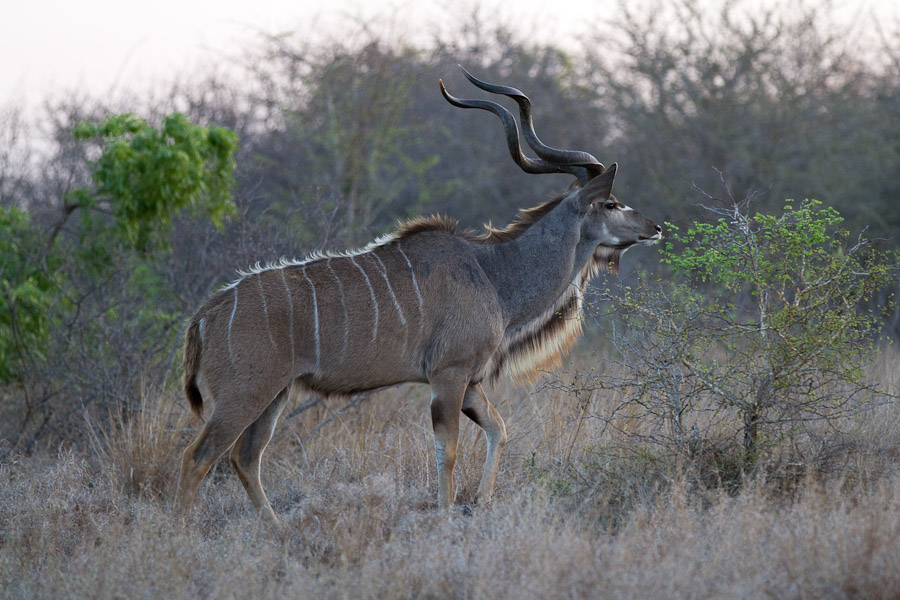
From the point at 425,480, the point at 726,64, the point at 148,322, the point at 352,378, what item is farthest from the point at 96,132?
the point at 726,64

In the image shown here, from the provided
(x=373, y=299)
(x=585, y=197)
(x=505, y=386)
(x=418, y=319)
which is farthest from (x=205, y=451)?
(x=505, y=386)

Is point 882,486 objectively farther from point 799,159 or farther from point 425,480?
point 799,159

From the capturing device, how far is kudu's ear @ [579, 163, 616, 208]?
198 inches

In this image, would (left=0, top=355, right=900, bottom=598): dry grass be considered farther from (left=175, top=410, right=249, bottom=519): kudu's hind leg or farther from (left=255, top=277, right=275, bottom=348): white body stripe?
(left=255, top=277, right=275, bottom=348): white body stripe

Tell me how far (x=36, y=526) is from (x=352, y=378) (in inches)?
61.9

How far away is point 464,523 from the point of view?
3.98 meters

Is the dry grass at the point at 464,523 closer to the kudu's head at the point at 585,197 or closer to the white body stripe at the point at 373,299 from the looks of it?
the white body stripe at the point at 373,299

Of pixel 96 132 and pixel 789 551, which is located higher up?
pixel 96 132

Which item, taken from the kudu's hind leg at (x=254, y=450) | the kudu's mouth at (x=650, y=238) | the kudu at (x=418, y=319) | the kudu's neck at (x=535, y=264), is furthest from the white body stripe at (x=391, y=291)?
the kudu's mouth at (x=650, y=238)

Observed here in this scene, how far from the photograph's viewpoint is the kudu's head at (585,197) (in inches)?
202

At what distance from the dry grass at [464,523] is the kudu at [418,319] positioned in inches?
15.0

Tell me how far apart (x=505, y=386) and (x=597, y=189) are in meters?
2.70

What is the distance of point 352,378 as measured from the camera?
15.5ft

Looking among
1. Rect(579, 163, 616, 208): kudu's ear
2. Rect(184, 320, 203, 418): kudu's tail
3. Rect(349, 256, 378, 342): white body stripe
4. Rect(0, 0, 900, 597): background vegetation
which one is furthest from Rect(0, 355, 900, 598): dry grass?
Rect(579, 163, 616, 208): kudu's ear
